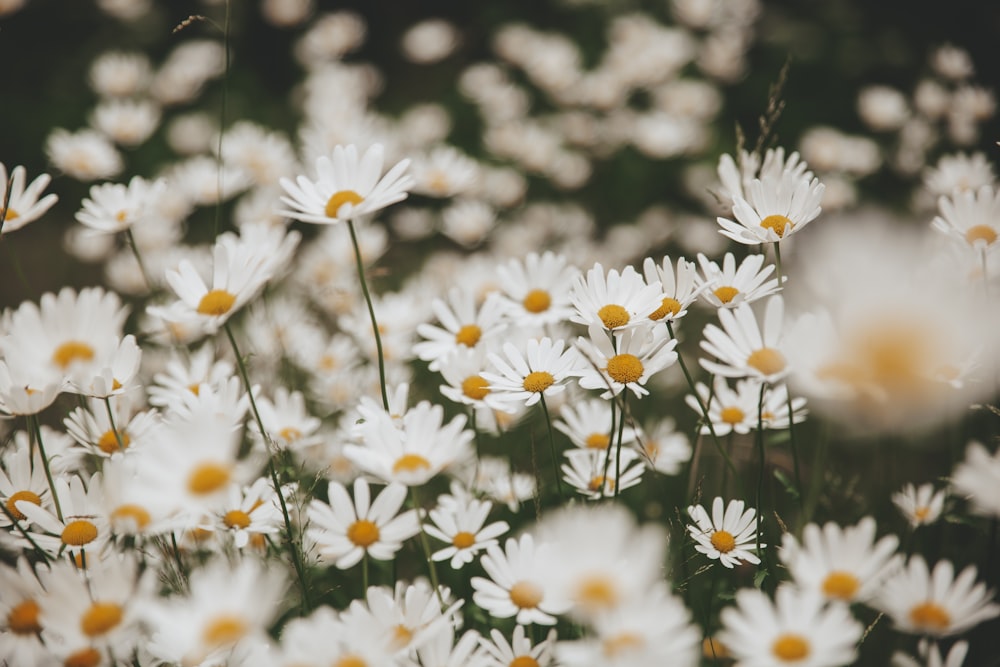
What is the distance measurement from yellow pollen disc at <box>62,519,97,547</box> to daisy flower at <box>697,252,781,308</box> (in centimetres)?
111

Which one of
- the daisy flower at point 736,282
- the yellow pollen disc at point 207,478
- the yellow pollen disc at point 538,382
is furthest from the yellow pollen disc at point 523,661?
the daisy flower at point 736,282

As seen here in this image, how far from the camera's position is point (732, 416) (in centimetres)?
146

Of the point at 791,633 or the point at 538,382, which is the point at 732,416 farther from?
the point at 791,633

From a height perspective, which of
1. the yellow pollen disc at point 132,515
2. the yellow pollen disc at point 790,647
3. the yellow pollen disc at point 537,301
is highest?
the yellow pollen disc at point 537,301

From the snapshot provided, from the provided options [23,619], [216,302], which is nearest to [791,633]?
[216,302]

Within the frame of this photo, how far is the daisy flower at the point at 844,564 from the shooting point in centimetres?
89

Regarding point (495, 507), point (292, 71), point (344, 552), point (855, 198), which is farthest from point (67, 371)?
point (292, 71)

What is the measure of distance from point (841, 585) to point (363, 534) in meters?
0.69

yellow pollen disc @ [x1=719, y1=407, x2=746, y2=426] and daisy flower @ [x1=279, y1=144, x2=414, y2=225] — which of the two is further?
yellow pollen disc @ [x1=719, y1=407, x2=746, y2=426]

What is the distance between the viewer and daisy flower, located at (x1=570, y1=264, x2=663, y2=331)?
1237 millimetres

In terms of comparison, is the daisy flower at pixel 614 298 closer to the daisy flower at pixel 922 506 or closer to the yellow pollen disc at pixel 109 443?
the daisy flower at pixel 922 506

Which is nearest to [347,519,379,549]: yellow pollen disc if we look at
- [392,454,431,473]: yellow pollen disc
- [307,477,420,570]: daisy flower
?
[307,477,420,570]: daisy flower

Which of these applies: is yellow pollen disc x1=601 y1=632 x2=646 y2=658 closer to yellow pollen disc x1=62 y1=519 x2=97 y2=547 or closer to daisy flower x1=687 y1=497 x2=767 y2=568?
daisy flower x1=687 y1=497 x2=767 y2=568

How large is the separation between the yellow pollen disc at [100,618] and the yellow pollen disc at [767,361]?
3.32 feet
